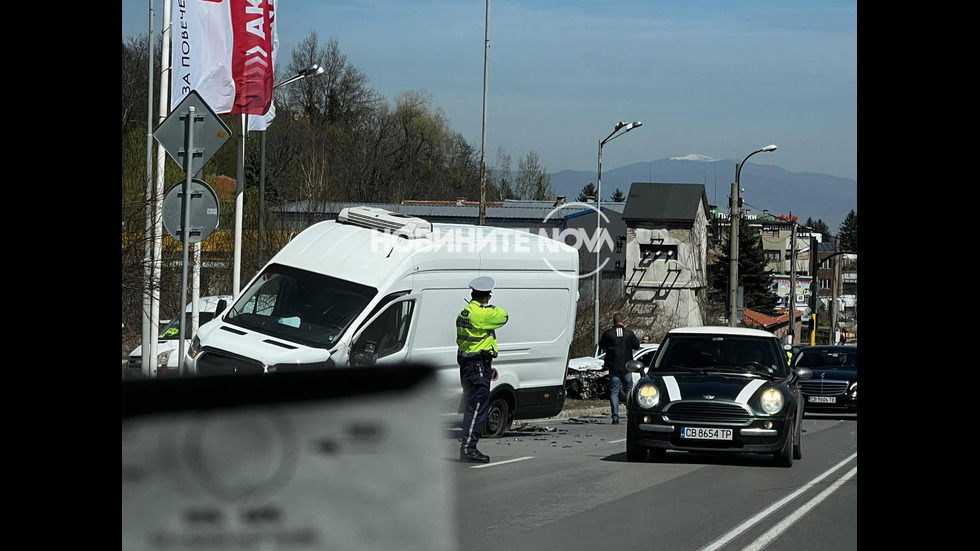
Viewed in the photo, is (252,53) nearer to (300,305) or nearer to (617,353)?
(300,305)

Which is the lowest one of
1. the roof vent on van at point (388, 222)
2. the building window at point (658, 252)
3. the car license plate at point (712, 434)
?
the car license plate at point (712, 434)

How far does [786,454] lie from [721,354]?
145 centimetres

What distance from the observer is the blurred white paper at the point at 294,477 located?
972mm

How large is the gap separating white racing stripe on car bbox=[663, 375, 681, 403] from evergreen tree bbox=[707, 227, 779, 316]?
6982 centimetres

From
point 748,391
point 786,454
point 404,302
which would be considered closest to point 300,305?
point 404,302

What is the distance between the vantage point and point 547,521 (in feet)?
26.4

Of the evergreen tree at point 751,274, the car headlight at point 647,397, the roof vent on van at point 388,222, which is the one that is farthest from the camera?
the evergreen tree at point 751,274

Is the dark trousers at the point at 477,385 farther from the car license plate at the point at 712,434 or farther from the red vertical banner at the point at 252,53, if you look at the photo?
the red vertical banner at the point at 252,53

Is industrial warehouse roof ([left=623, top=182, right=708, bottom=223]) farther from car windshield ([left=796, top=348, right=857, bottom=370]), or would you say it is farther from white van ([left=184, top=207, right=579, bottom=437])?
white van ([left=184, top=207, right=579, bottom=437])

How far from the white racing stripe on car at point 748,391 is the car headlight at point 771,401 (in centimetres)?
12

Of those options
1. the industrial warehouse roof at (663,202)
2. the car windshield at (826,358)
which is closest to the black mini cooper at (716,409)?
the car windshield at (826,358)

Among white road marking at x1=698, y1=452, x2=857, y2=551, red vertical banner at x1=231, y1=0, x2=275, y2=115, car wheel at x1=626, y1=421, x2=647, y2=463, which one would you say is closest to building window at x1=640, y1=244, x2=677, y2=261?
red vertical banner at x1=231, y1=0, x2=275, y2=115

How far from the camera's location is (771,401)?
11945 millimetres
